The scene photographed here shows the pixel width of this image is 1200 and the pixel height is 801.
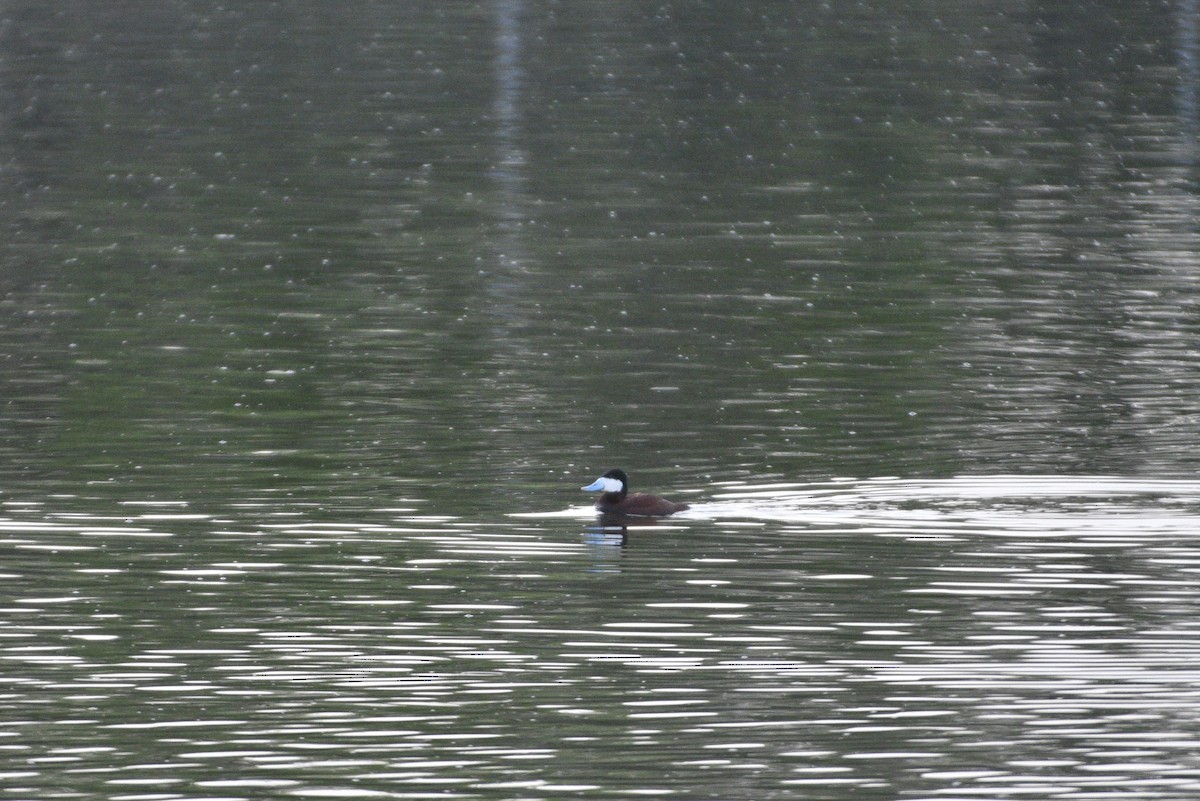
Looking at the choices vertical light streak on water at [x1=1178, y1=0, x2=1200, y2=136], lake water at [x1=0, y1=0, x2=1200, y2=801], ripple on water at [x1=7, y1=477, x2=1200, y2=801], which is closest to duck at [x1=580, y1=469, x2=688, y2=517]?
lake water at [x1=0, y1=0, x2=1200, y2=801]

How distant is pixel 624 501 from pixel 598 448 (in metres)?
3.69

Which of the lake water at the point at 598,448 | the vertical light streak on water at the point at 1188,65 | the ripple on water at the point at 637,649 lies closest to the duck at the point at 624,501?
the lake water at the point at 598,448

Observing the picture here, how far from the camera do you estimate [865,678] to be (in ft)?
57.2

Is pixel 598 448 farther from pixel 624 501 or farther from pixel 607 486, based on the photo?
pixel 624 501

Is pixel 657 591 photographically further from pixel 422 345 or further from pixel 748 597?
pixel 422 345

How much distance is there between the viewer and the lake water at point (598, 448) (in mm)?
16266

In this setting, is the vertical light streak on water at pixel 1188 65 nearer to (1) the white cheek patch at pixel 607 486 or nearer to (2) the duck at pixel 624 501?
(1) the white cheek patch at pixel 607 486

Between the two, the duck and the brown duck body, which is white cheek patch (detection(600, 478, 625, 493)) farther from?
the brown duck body

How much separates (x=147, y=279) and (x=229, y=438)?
13.0 meters

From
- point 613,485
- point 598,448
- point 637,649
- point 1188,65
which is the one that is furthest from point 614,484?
point 1188,65

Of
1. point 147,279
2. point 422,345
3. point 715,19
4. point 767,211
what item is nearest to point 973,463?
point 422,345

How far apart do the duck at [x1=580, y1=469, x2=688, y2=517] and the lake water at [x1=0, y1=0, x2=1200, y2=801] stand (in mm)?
199

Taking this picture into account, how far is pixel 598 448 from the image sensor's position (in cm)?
2631

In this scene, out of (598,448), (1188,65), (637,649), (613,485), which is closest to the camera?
(637,649)
